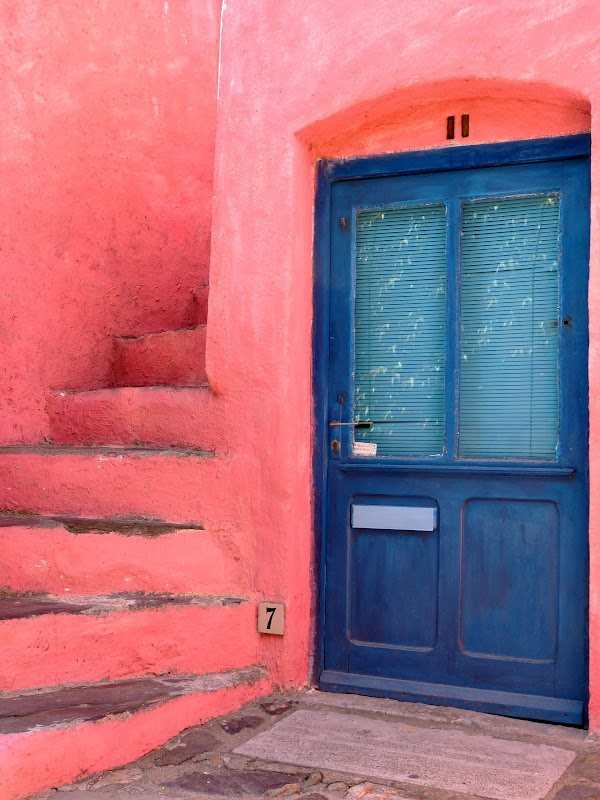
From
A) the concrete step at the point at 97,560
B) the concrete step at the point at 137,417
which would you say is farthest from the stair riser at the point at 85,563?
the concrete step at the point at 137,417

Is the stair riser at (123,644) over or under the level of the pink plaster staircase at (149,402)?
under

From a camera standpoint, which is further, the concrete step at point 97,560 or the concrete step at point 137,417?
the concrete step at point 137,417

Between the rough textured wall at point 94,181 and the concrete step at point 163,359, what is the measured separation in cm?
11

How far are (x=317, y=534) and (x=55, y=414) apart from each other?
1.65m

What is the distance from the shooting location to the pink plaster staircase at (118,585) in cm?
315

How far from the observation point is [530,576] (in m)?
3.75

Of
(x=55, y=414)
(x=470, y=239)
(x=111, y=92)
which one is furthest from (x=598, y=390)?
(x=111, y=92)

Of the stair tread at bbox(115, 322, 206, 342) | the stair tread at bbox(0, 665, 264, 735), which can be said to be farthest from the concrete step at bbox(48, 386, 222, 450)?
the stair tread at bbox(0, 665, 264, 735)

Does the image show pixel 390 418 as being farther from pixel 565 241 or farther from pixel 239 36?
pixel 239 36

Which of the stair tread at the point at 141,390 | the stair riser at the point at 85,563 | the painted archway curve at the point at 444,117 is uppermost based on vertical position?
the painted archway curve at the point at 444,117

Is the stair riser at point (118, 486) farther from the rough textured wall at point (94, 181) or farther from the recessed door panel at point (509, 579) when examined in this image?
the recessed door panel at point (509, 579)

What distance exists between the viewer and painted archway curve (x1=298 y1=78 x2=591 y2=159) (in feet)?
12.2

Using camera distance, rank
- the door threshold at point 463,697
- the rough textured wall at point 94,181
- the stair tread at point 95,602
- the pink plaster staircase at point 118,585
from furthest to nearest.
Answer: the rough textured wall at point 94,181 → the door threshold at point 463,697 → the stair tread at point 95,602 → the pink plaster staircase at point 118,585

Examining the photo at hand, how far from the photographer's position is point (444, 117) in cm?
402
